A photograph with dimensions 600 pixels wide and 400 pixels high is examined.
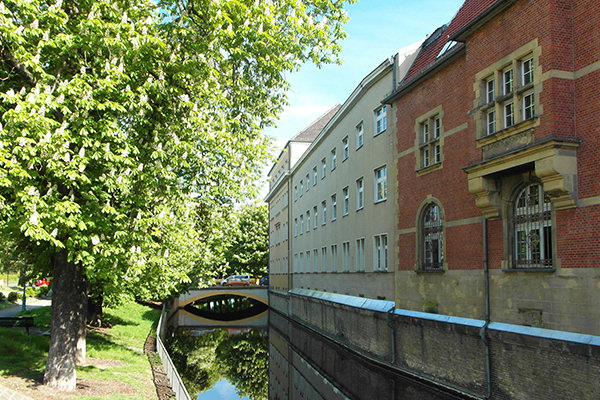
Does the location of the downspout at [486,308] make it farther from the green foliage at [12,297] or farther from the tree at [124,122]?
the green foliage at [12,297]

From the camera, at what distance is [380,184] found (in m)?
23.0

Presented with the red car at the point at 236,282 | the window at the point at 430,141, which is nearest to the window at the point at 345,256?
the window at the point at 430,141

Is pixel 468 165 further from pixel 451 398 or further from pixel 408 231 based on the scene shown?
pixel 451 398

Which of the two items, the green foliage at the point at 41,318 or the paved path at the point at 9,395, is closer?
the paved path at the point at 9,395

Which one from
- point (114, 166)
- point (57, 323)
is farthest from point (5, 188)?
point (57, 323)

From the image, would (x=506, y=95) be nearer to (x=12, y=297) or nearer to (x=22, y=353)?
(x=22, y=353)

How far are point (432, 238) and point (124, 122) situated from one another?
1112cm

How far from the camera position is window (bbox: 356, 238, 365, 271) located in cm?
2472

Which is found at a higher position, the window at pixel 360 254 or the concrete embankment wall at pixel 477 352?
the window at pixel 360 254

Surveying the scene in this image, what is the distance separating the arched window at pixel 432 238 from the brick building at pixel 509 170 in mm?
61

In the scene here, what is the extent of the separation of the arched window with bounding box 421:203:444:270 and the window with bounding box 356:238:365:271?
640cm

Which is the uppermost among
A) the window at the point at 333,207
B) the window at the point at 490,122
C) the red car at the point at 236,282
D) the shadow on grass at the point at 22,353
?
the window at the point at 490,122

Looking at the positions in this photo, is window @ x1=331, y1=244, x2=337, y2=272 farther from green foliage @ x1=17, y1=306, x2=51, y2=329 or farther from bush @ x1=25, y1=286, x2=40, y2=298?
bush @ x1=25, y1=286, x2=40, y2=298

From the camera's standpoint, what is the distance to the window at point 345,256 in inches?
1067
